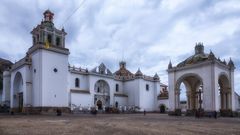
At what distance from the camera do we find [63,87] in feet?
111

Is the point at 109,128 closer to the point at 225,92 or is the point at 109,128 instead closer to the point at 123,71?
the point at 225,92

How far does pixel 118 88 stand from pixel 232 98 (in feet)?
78.0

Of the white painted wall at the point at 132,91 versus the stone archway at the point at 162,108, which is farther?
the stone archway at the point at 162,108

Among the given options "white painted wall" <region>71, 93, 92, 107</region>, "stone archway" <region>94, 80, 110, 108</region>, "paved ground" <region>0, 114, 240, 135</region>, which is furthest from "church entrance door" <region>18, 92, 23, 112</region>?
"paved ground" <region>0, 114, 240, 135</region>

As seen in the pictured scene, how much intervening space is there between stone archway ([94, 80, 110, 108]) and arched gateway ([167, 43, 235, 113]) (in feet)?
50.3

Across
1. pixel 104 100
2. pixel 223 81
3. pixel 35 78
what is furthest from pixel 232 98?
pixel 35 78

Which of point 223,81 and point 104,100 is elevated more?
point 223,81

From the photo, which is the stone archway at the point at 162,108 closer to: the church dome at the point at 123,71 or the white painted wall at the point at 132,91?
the white painted wall at the point at 132,91

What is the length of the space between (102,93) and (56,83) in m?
14.0

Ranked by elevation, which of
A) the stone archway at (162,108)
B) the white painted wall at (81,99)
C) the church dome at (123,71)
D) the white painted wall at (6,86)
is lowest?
the stone archway at (162,108)

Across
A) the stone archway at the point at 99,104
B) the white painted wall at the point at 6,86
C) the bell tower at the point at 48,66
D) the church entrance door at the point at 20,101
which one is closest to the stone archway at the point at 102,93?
the stone archway at the point at 99,104

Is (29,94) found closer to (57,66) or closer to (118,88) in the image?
(57,66)

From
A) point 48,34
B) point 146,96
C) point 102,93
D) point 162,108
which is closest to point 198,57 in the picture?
point 146,96

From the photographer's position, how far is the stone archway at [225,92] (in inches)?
1281
